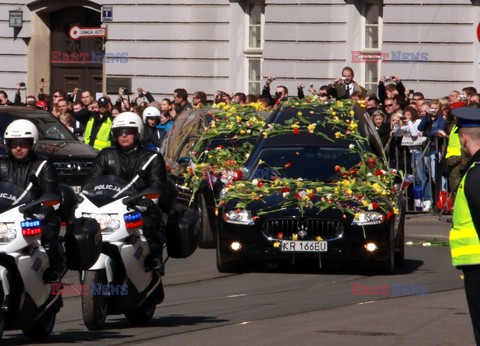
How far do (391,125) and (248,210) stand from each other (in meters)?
8.95

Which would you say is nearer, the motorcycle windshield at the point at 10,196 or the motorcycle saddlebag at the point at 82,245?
the motorcycle windshield at the point at 10,196

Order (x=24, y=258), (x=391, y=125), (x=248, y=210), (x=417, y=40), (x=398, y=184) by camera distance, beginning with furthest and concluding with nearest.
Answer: (x=417, y=40) → (x=391, y=125) → (x=398, y=184) → (x=248, y=210) → (x=24, y=258)

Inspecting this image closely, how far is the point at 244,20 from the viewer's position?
33844 millimetres

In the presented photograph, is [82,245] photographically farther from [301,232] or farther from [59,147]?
[59,147]

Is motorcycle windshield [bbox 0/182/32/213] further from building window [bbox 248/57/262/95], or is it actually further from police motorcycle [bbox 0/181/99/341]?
building window [bbox 248/57/262/95]

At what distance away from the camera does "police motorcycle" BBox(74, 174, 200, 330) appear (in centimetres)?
1166

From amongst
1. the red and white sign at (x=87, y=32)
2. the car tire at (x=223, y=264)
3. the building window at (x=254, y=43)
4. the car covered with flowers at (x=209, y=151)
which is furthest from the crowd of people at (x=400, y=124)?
the building window at (x=254, y=43)

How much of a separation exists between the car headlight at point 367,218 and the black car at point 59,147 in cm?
545

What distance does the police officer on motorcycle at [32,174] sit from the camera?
1130 cm

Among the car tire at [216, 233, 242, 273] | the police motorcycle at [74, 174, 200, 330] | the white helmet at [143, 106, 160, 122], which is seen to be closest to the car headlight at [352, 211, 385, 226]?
the car tire at [216, 233, 242, 273]

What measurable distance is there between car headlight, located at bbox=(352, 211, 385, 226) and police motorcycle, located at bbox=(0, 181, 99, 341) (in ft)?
17.5

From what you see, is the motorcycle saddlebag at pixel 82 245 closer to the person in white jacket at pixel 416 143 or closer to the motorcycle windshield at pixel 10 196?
the motorcycle windshield at pixel 10 196

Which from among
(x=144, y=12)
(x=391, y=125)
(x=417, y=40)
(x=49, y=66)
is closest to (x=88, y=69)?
(x=49, y=66)

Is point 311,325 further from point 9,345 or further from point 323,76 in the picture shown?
point 323,76
